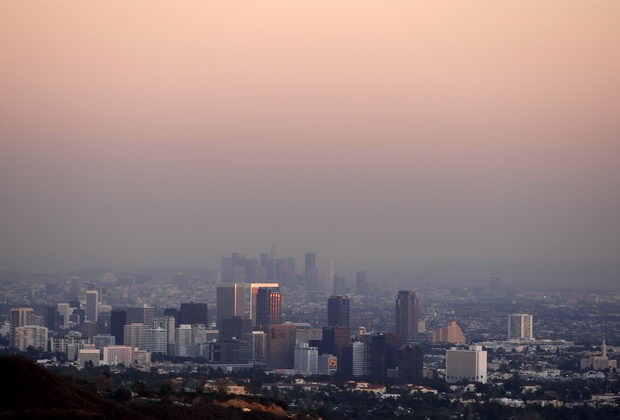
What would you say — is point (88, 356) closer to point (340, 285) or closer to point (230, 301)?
point (230, 301)

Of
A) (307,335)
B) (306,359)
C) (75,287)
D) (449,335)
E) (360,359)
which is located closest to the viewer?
(360,359)

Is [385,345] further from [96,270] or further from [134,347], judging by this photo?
[96,270]

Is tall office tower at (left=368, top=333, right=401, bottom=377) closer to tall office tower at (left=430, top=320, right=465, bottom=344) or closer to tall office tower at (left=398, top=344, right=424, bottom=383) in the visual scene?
tall office tower at (left=398, top=344, right=424, bottom=383)

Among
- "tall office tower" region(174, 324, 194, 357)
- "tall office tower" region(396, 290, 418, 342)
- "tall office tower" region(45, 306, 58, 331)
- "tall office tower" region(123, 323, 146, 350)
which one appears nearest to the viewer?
"tall office tower" region(174, 324, 194, 357)

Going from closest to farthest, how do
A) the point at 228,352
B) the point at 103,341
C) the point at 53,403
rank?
the point at 53,403
the point at 228,352
the point at 103,341

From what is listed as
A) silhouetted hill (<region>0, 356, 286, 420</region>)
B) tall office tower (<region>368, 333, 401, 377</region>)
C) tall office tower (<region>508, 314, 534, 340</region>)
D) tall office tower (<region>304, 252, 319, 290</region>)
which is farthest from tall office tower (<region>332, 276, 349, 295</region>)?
silhouetted hill (<region>0, 356, 286, 420</region>)

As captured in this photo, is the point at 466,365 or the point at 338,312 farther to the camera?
the point at 338,312

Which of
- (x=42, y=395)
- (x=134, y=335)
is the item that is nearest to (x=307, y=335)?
(x=134, y=335)
